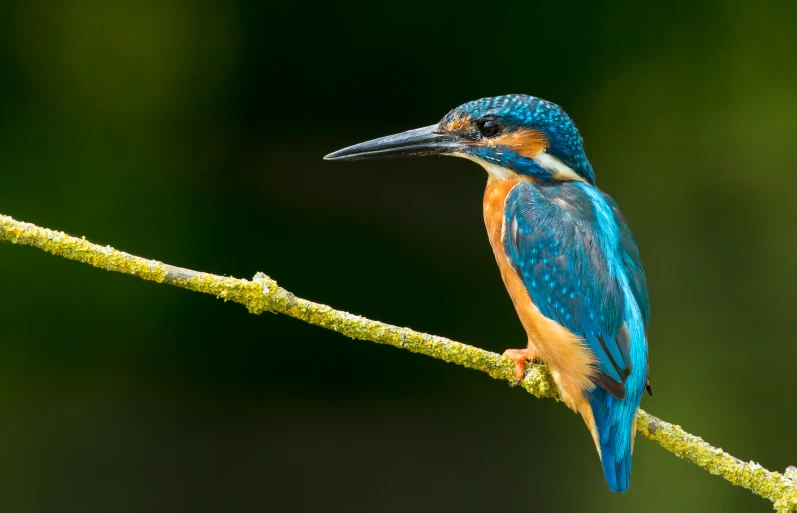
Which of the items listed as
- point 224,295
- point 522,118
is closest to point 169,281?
point 224,295

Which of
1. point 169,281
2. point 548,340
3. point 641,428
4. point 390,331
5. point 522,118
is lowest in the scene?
point 641,428

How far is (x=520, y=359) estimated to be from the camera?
1644 mm

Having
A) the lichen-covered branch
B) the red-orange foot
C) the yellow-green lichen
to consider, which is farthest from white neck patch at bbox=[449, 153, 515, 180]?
the yellow-green lichen

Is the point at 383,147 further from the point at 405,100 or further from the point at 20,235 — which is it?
the point at 405,100

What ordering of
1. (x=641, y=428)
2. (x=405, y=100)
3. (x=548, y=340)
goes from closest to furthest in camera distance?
(x=641, y=428)
(x=548, y=340)
(x=405, y=100)

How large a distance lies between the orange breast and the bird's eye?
0.10 meters

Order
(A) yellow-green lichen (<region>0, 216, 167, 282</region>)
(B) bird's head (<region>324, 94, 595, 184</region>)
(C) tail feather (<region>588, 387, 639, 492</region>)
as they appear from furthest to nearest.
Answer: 1. (B) bird's head (<region>324, 94, 595, 184</region>)
2. (C) tail feather (<region>588, 387, 639, 492</region>)
3. (A) yellow-green lichen (<region>0, 216, 167, 282</region>)

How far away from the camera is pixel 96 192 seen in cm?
259

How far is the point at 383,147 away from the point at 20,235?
31.1 inches

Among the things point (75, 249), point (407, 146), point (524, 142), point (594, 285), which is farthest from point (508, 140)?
point (75, 249)

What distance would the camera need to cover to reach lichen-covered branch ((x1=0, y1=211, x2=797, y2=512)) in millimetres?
1213

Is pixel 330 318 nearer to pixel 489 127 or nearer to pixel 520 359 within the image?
pixel 520 359

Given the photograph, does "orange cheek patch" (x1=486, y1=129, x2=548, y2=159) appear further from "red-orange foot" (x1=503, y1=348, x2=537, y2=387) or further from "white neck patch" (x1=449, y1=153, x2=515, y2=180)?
"red-orange foot" (x1=503, y1=348, x2=537, y2=387)

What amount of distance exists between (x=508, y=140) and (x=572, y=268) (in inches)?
11.5
